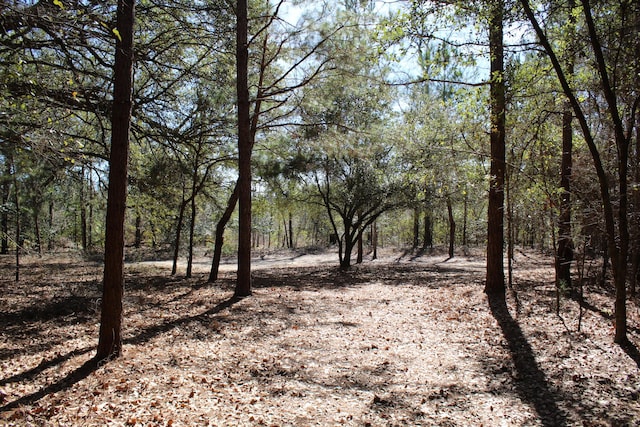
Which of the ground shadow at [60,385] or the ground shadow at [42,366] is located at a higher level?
the ground shadow at [42,366]

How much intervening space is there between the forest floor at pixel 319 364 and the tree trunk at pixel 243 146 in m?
0.88

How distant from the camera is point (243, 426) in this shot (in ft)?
11.3

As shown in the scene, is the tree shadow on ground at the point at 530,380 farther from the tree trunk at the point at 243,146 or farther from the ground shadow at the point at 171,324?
the tree trunk at the point at 243,146

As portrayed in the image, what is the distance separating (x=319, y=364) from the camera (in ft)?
16.5

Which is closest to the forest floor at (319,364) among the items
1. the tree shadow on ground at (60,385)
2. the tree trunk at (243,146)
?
the tree shadow on ground at (60,385)

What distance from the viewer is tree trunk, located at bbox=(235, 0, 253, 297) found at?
839 cm

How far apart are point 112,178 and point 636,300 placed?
8.65 metres

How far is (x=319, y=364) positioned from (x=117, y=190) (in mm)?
3352

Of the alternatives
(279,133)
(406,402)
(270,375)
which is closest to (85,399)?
(270,375)

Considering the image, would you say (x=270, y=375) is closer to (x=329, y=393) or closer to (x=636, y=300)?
(x=329, y=393)

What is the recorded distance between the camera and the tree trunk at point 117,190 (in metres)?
4.54

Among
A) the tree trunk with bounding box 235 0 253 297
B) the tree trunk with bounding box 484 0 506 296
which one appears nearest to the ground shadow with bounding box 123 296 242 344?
the tree trunk with bounding box 235 0 253 297

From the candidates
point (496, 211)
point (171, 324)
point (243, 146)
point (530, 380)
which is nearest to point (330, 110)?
point (243, 146)

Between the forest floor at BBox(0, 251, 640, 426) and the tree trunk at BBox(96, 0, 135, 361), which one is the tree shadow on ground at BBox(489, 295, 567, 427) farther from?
the tree trunk at BBox(96, 0, 135, 361)
